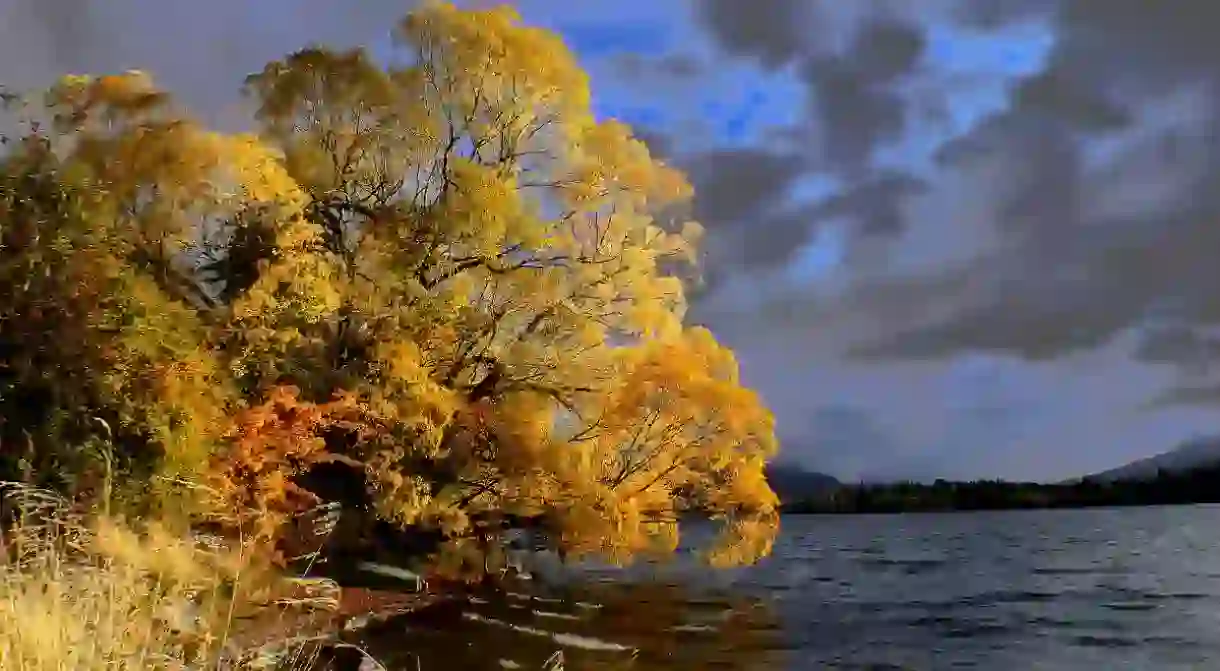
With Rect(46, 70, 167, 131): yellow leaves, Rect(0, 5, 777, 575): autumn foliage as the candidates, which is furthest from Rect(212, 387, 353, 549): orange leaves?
Rect(46, 70, 167, 131): yellow leaves

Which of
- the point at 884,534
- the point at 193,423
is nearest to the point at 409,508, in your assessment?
the point at 193,423

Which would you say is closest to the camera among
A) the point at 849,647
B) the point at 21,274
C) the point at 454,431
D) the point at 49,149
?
the point at 21,274

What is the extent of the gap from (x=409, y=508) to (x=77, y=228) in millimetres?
8918

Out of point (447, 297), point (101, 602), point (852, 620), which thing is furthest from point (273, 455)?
point (852, 620)

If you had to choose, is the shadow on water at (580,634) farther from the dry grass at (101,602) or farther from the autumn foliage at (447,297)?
the dry grass at (101,602)

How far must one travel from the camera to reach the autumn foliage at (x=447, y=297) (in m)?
16.9

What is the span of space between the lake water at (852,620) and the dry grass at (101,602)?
295cm

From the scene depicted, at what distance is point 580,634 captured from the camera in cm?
1905

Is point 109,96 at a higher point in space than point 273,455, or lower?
higher

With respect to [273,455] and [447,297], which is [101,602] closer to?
[273,455]

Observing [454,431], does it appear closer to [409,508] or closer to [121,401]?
[409,508]

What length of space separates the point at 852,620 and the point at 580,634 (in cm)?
677

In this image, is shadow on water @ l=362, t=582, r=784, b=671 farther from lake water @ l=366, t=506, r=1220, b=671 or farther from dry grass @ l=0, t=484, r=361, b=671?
dry grass @ l=0, t=484, r=361, b=671

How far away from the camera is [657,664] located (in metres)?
15.9
